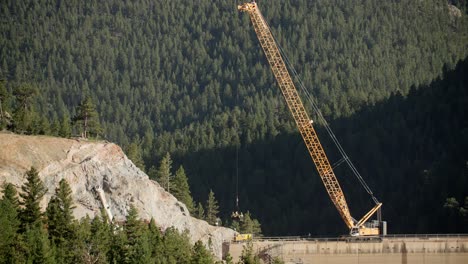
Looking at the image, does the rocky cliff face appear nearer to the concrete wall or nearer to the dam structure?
the dam structure

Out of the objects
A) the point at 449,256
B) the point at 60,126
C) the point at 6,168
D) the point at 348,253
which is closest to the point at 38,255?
the point at 6,168

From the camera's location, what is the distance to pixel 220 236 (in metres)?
167

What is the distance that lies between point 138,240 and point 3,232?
47.8ft

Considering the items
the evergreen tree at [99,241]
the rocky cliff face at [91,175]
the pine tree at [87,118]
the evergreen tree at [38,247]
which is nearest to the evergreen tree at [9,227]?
the evergreen tree at [38,247]

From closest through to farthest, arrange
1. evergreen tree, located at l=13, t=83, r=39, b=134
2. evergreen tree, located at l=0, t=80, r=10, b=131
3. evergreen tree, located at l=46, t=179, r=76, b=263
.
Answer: evergreen tree, located at l=46, t=179, r=76, b=263 < evergreen tree, located at l=13, t=83, r=39, b=134 < evergreen tree, located at l=0, t=80, r=10, b=131

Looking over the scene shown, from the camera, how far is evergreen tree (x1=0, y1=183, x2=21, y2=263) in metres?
121

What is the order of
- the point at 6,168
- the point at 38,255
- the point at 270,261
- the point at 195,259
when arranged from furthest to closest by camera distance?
the point at 270,261
the point at 6,168
the point at 195,259
the point at 38,255

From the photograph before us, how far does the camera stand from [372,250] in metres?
174

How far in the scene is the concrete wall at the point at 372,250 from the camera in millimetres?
169250

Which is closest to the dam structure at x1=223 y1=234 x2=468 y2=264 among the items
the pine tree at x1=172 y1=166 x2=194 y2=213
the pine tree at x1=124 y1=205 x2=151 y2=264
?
the pine tree at x1=172 y1=166 x2=194 y2=213

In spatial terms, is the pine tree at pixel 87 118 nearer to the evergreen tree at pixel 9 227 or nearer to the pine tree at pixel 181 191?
the pine tree at pixel 181 191

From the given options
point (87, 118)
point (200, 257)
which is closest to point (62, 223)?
point (200, 257)

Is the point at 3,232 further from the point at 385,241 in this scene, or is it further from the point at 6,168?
the point at 385,241

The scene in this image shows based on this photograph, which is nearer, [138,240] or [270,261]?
[138,240]
